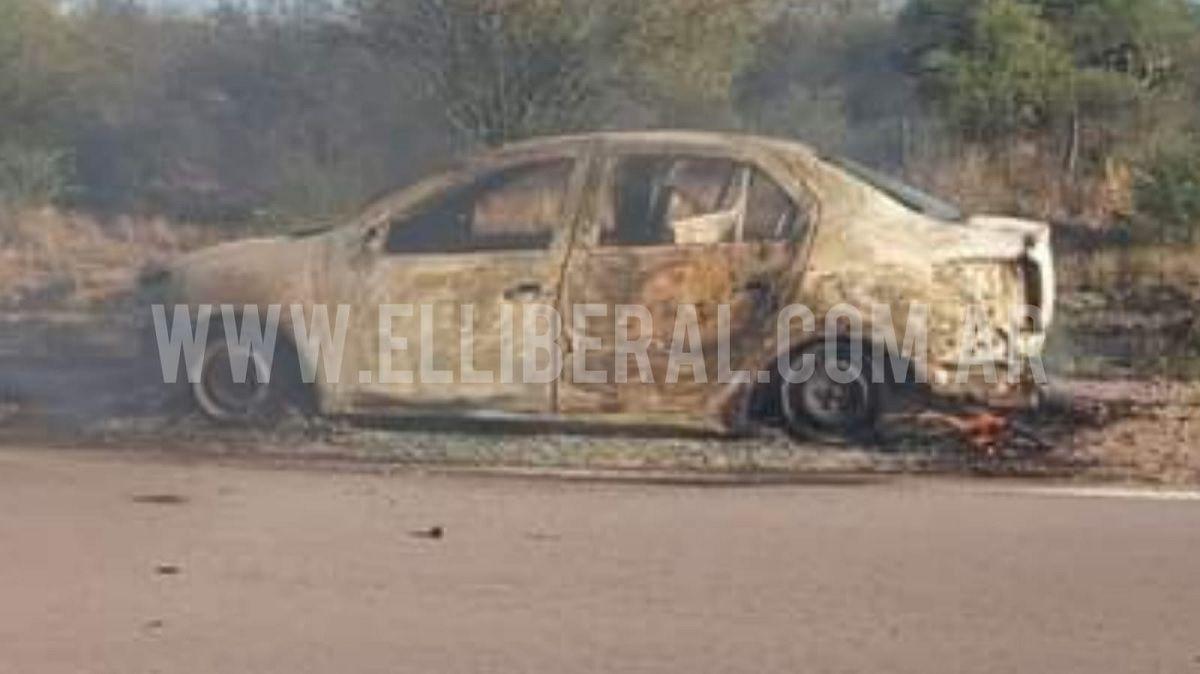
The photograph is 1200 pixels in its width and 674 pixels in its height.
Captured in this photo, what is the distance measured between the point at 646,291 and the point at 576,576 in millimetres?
2987

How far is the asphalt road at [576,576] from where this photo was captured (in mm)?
6129

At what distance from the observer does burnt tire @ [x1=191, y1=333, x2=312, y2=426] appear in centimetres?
1043

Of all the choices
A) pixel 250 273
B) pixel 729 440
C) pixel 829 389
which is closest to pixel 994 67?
pixel 829 389

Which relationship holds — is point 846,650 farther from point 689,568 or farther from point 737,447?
point 737,447

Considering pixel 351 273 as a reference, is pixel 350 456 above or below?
below

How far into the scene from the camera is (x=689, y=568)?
725 centimetres

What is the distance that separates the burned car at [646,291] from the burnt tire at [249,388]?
11 mm

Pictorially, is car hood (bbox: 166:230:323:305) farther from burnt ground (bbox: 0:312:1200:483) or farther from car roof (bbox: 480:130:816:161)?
car roof (bbox: 480:130:816:161)

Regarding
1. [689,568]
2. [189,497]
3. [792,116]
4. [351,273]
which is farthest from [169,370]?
[792,116]

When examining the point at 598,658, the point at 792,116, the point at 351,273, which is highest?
the point at 792,116

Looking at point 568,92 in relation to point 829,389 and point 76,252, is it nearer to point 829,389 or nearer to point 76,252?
point 76,252

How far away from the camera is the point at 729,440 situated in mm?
9898

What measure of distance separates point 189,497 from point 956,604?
3.50 m

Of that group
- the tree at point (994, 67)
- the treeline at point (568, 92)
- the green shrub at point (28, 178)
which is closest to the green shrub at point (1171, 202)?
the treeline at point (568, 92)
